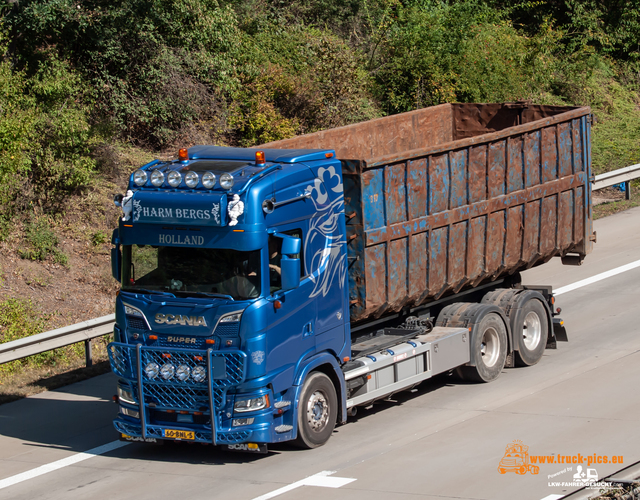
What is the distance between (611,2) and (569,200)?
22697 millimetres

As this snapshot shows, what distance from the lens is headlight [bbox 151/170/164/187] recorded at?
31.0 ft

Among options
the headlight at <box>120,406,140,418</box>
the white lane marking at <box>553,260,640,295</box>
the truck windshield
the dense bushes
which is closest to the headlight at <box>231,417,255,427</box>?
the headlight at <box>120,406,140,418</box>

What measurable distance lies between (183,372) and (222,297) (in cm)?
93

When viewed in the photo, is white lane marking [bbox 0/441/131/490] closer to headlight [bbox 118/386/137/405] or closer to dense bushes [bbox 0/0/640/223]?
headlight [bbox 118/386/137/405]

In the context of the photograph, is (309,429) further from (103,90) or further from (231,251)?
(103,90)

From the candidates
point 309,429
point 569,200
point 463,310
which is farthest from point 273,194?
point 569,200

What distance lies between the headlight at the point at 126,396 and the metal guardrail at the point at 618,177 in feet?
48.9

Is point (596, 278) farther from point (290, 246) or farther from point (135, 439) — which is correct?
point (135, 439)

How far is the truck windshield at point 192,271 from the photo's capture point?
29.8ft

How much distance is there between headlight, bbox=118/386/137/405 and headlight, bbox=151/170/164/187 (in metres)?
2.29

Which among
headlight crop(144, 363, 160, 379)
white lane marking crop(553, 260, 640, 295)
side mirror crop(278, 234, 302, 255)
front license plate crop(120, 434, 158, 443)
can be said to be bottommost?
white lane marking crop(553, 260, 640, 295)

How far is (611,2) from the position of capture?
110 feet

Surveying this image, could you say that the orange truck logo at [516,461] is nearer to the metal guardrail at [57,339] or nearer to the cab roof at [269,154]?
the cab roof at [269,154]

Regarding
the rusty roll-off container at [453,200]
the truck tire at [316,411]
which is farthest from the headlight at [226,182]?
the truck tire at [316,411]
